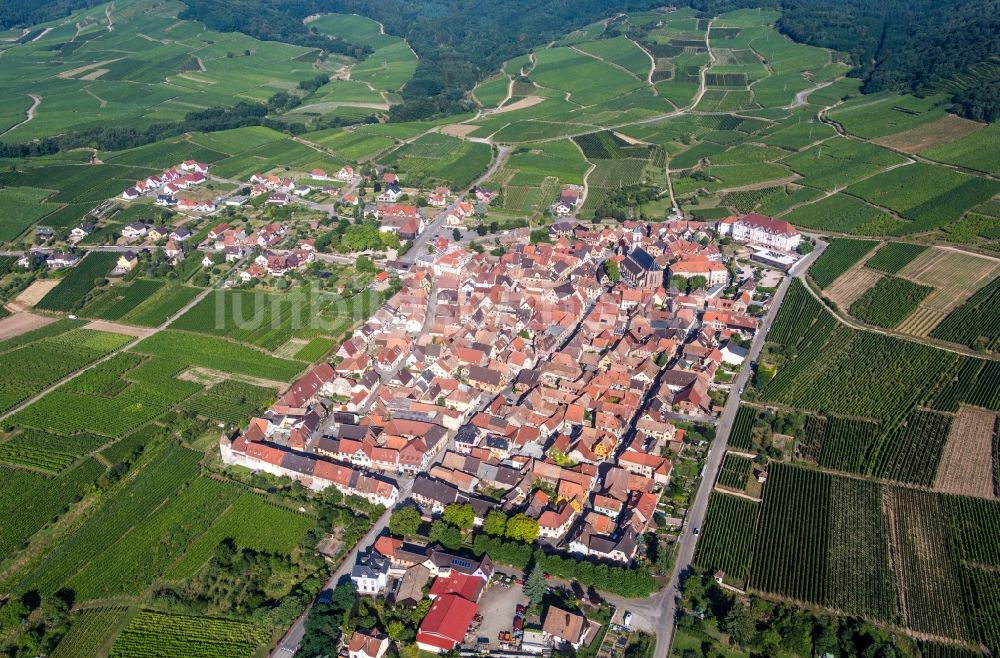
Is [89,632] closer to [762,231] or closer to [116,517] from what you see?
[116,517]

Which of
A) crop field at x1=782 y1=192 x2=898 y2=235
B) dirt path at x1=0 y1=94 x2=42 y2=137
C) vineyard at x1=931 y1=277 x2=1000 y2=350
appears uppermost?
dirt path at x1=0 y1=94 x2=42 y2=137

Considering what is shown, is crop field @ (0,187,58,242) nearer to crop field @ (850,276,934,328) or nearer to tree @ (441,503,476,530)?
tree @ (441,503,476,530)

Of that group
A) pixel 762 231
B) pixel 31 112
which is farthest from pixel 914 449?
pixel 31 112

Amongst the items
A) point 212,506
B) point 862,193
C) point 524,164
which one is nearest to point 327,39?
point 524,164

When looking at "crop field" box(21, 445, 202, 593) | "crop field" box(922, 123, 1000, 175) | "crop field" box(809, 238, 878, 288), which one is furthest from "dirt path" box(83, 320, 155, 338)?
"crop field" box(922, 123, 1000, 175)

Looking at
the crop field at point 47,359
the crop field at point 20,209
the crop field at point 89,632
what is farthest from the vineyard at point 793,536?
the crop field at point 20,209

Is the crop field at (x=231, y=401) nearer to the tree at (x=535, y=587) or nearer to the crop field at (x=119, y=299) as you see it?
the crop field at (x=119, y=299)
